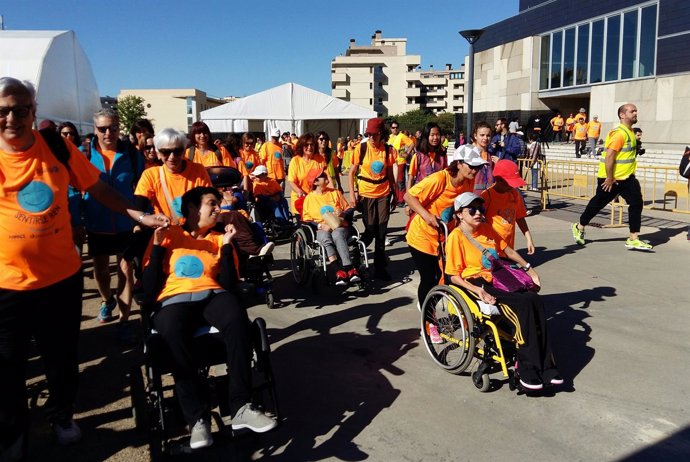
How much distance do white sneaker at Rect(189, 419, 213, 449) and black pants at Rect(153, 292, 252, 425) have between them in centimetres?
4

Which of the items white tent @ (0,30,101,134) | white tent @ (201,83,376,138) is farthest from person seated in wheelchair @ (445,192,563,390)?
white tent @ (201,83,376,138)

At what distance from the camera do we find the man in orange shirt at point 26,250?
8.79 ft

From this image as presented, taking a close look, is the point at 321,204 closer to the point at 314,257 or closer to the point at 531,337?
the point at 314,257

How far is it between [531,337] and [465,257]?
2.66 ft

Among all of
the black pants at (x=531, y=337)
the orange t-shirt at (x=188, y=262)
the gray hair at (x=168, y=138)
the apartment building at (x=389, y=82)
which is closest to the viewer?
the orange t-shirt at (x=188, y=262)

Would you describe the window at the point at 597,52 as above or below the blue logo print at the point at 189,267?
above

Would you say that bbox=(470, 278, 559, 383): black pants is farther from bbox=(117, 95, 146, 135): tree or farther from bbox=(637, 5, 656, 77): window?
bbox=(117, 95, 146, 135): tree

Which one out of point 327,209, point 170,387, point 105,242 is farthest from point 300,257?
point 170,387

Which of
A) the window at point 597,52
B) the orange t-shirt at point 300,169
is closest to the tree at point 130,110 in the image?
the window at point 597,52

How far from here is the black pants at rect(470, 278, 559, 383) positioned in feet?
11.7

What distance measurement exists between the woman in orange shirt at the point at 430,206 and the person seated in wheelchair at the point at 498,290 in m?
0.48

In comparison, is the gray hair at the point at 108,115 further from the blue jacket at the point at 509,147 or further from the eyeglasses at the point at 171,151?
the blue jacket at the point at 509,147

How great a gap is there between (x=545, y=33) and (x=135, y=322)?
35541 mm

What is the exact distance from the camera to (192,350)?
3.00 m
